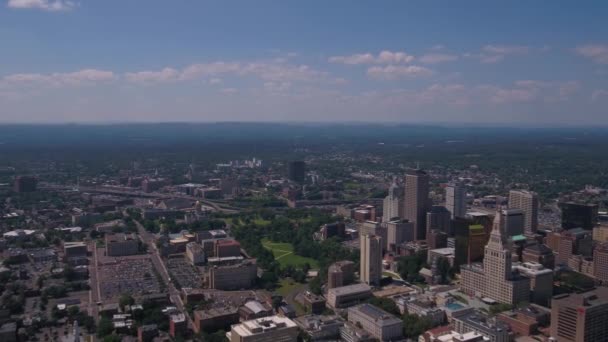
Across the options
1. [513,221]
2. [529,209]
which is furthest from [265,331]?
[529,209]

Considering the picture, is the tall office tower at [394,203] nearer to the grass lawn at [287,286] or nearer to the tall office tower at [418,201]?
the tall office tower at [418,201]

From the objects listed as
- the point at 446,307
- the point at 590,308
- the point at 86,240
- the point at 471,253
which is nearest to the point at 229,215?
the point at 86,240

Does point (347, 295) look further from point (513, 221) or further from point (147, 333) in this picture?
point (513, 221)

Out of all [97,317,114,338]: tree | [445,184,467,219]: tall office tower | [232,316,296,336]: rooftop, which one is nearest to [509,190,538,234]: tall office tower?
[445,184,467,219]: tall office tower

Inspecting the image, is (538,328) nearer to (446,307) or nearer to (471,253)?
(446,307)

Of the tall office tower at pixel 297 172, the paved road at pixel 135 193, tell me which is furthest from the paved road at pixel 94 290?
the tall office tower at pixel 297 172

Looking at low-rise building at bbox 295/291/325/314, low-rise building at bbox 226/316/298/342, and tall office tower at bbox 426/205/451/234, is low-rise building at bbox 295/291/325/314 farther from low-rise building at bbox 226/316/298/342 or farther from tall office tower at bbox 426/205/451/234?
tall office tower at bbox 426/205/451/234
